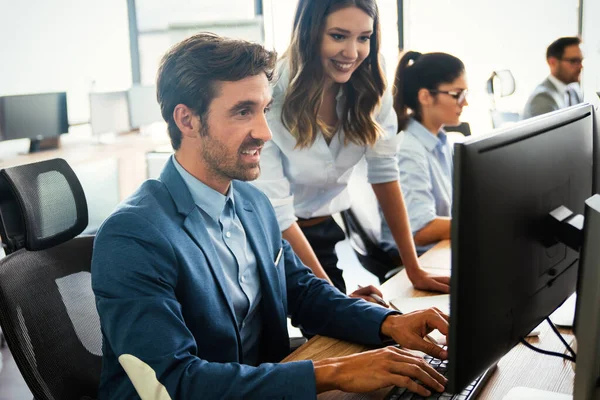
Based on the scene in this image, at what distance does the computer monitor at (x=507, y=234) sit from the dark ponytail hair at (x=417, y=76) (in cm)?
140

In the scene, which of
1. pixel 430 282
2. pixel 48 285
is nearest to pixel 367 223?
pixel 430 282

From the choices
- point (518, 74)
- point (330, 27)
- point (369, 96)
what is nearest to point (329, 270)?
point (369, 96)

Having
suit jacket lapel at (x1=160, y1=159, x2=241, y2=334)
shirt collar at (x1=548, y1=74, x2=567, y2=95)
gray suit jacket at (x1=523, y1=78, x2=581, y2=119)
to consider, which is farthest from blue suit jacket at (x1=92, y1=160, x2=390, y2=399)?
shirt collar at (x1=548, y1=74, x2=567, y2=95)

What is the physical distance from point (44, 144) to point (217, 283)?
421 cm

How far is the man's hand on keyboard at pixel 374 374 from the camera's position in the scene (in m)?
1.01

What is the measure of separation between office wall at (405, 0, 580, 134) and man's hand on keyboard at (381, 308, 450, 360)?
370 cm

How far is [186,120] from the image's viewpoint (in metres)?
1.25

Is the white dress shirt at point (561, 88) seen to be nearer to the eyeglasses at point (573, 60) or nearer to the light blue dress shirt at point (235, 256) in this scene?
the eyeglasses at point (573, 60)

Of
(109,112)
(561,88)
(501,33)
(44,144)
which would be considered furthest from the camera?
(109,112)

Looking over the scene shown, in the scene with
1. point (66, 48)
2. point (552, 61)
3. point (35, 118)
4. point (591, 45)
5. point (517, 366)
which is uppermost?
point (66, 48)

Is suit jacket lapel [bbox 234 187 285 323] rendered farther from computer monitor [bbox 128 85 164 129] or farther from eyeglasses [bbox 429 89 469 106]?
computer monitor [bbox 128 85 164 129]

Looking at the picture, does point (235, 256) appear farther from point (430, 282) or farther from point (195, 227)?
point (430, 282)

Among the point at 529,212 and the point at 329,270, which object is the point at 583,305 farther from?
the point at 329,270

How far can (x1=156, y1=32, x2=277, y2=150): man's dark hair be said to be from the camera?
4.04 ft
